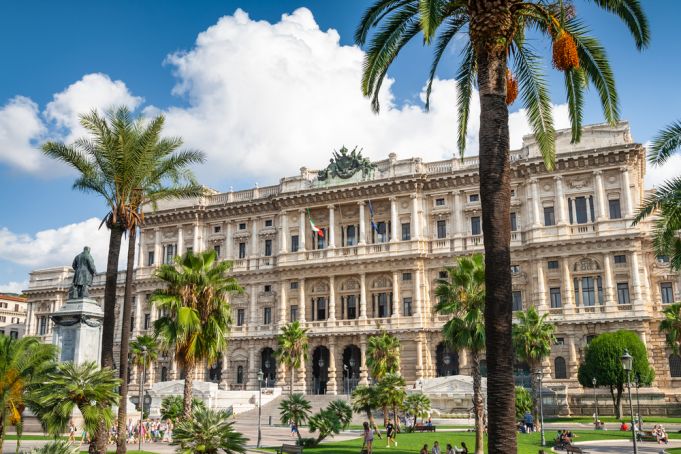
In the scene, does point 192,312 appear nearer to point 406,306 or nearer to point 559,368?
point 406,306

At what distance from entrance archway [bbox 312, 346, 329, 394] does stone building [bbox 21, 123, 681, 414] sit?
0.42 feet

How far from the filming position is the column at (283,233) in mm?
62828

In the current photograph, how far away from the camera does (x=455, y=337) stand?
2962cm

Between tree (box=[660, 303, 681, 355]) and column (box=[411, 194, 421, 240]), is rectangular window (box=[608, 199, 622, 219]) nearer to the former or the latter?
tree (box=[660, 303, 681, 355])

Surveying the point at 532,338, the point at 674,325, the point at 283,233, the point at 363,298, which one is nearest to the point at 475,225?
the point at 363,298

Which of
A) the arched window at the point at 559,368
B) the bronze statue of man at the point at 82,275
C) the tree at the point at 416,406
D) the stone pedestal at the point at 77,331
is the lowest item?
the tree at the point at 416,406

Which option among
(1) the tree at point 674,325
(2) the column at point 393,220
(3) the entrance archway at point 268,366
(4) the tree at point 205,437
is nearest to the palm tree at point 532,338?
(1) the tree at point 674,325

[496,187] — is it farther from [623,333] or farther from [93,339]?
[623,333]

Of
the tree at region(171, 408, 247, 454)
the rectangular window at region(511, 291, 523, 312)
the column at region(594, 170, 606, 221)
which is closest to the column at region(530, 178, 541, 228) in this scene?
the column at region(594, 170, 606, 221)

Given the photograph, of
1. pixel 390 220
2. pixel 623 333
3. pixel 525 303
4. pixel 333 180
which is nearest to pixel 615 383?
pixel 623 333

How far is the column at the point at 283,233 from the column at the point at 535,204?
2307 cm

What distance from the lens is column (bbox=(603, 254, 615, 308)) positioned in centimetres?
4993

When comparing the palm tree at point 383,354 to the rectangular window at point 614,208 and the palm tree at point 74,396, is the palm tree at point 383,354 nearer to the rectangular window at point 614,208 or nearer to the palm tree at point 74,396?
the rectangular window at point 614,208

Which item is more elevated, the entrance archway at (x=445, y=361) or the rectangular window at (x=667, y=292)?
the rectangular window at (x=667, y=292)
